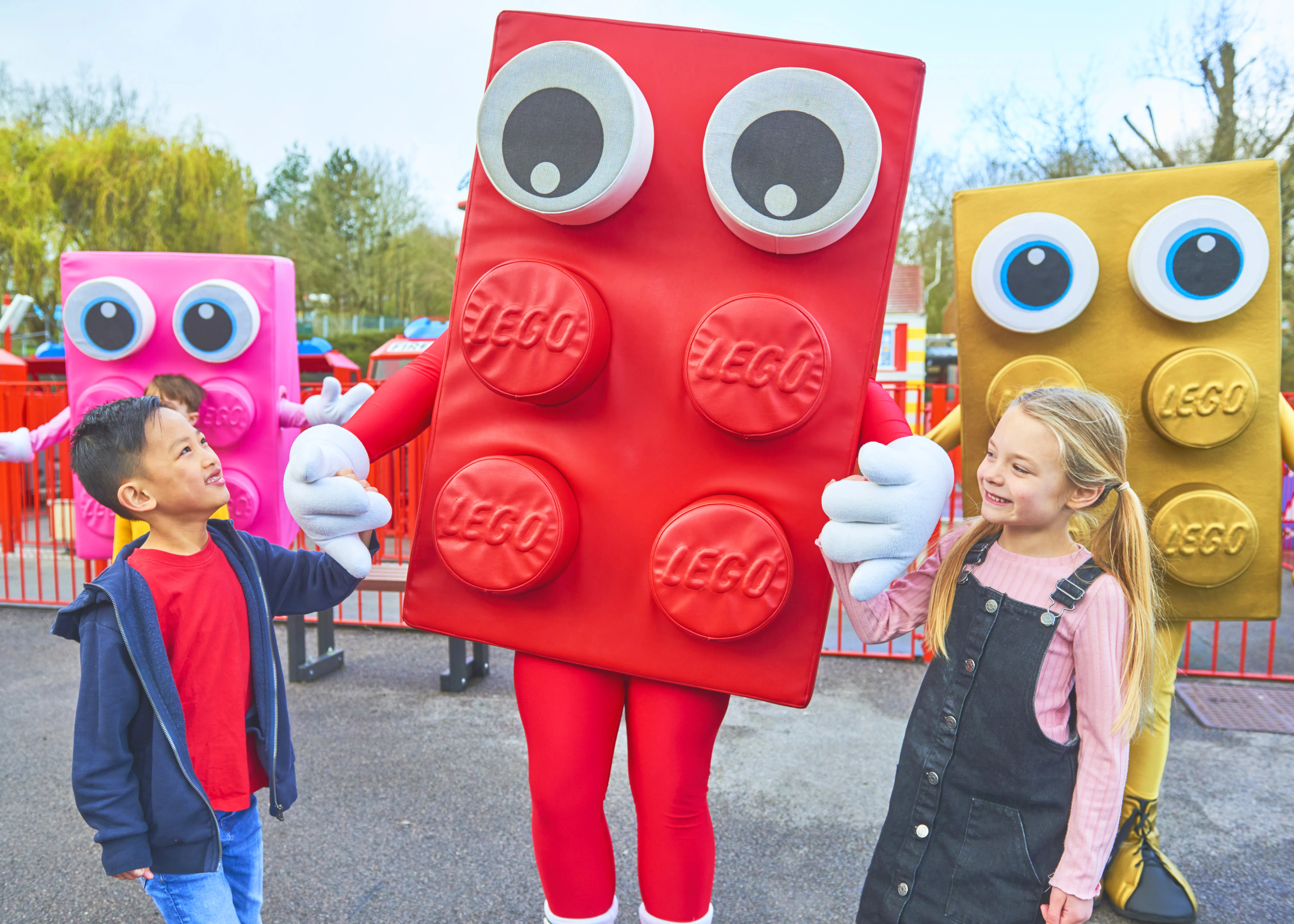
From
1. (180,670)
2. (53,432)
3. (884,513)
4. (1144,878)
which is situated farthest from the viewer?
(53,432)

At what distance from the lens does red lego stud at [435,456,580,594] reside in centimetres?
163

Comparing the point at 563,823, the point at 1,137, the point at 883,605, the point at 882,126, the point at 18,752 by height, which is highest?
the point at 1,137

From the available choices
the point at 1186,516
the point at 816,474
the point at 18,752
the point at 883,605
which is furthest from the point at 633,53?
the point at 18,752

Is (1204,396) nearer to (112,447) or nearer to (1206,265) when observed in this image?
(1206,265)

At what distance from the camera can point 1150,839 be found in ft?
8.03

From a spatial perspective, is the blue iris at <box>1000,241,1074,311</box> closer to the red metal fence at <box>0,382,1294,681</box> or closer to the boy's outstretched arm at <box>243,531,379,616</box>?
the boy's outstretched arm at <box>243,531,379,616</box>

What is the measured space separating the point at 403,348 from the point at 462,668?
594cm

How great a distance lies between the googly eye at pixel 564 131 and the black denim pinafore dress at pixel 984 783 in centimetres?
95

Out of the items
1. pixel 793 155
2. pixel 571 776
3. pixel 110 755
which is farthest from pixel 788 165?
pixel 110 755

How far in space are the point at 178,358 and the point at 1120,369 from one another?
3244 mm

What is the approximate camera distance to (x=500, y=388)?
5.37 feet

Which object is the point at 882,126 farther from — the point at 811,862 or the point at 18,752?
the point at 18,752

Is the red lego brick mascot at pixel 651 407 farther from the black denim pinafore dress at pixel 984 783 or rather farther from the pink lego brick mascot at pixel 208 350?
the pink lego brick mascot at pixel 208 350

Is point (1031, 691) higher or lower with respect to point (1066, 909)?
higher
